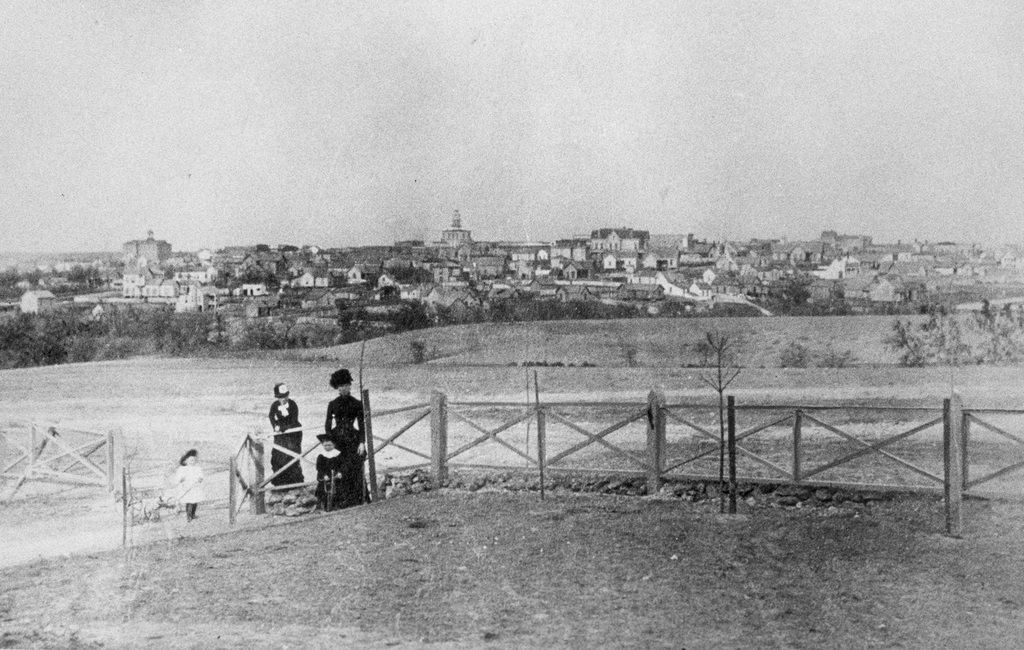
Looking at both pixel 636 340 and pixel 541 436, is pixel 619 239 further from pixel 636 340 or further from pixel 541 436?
pixel 541 436

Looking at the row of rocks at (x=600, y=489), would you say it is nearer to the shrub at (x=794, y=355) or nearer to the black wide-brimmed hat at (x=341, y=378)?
the black wide-brimmed hat at (x=341, y=378)

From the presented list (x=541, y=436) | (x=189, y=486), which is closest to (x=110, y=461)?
(x=189, y=486)

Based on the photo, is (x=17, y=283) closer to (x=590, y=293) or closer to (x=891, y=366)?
(x=590, y=293)

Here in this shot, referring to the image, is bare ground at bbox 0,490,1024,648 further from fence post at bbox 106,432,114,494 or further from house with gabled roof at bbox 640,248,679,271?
house with gabled roof at bbox 640,248,679,271

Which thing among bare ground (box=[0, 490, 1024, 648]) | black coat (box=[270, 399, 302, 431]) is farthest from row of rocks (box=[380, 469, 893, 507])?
black coat (box=[270, 399, 302, 431])

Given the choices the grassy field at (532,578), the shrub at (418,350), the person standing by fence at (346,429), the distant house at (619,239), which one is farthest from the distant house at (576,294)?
the person standing by fence at (346,429)
